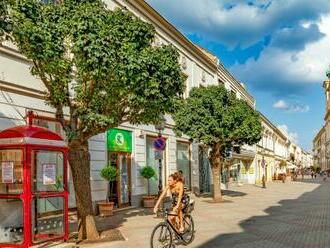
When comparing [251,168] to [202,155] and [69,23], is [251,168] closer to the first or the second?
[202,155]

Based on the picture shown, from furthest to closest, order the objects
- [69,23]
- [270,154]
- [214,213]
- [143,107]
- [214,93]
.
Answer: [270,154] → [214,93] → [214,213] → [143,107] → [69,23]

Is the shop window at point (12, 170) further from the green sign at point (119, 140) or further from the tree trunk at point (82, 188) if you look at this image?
the green sign at point (119, 140)

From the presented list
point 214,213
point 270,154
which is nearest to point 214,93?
point 214,213

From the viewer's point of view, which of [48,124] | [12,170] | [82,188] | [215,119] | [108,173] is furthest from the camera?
[215,119]

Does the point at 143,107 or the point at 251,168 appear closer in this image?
the point at 143,107

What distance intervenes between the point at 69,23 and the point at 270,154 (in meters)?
71.0

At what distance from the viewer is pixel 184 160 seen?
31.2 meters

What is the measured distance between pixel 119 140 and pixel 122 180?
176 centimetres

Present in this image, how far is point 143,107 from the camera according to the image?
12.7 m

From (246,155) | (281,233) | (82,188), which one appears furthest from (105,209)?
(246,155)

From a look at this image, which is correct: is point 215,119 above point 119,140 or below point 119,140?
above

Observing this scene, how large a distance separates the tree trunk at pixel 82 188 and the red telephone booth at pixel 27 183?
1122 millimetres

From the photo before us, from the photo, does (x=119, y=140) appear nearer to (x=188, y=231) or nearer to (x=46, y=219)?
(x=188, y=231)

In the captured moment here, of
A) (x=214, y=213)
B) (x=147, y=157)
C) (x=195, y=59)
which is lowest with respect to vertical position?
(x=214, y=213)
